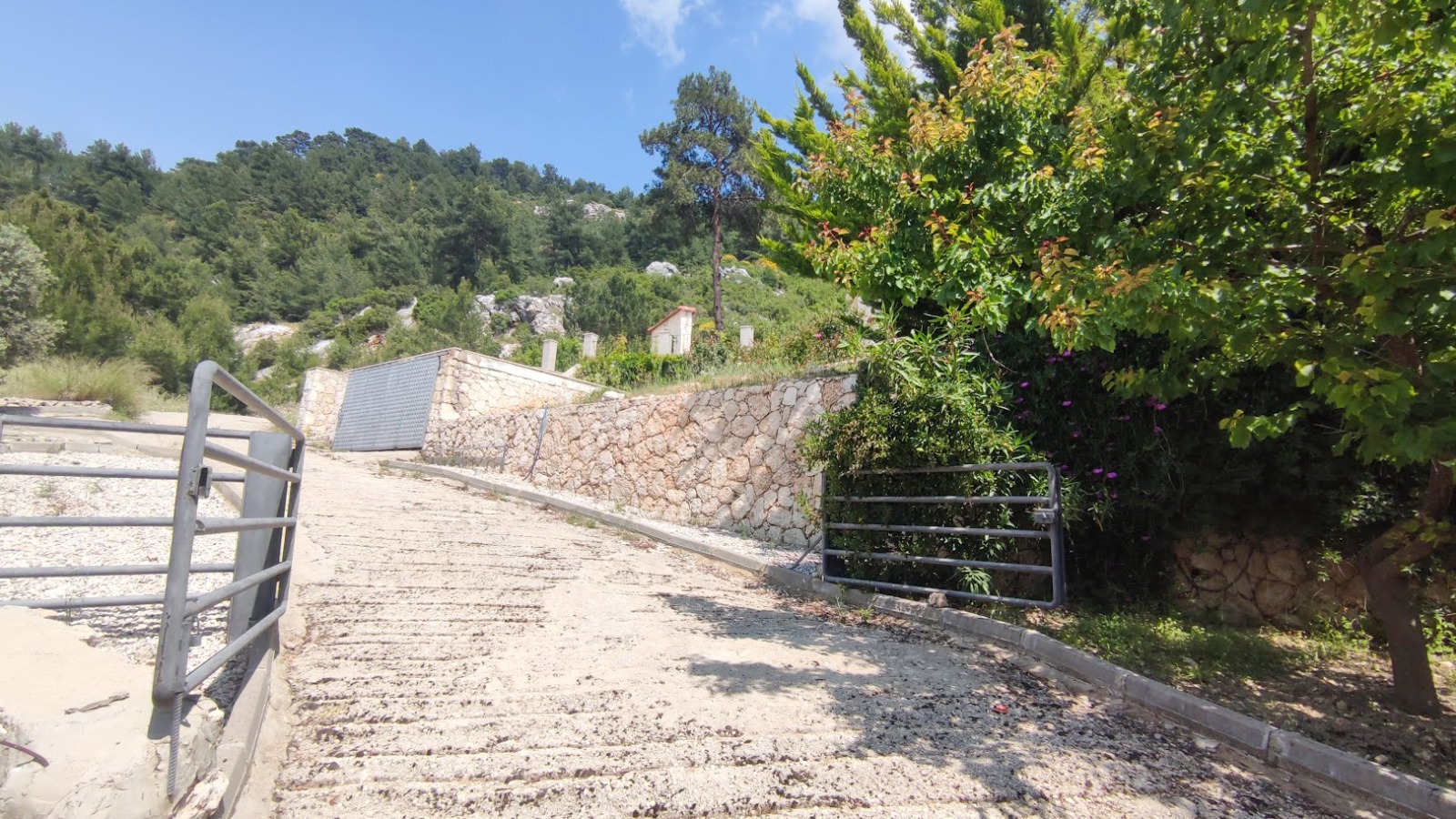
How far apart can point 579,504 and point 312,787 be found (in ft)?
30.0

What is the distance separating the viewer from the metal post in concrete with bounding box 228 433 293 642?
294 cm

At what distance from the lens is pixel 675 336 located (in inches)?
874

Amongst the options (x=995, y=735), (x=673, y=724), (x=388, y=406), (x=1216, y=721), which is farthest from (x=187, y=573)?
(x=388, y=406)

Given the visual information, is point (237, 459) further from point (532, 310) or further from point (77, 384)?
point (532, 310)

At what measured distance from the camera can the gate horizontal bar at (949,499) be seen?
193 inches

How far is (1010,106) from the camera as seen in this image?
644cm

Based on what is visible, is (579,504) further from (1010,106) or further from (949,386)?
(1010,106)

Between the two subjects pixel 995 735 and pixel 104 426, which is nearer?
pixel 995 735

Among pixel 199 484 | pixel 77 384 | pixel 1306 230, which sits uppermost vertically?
pixel 1306 230

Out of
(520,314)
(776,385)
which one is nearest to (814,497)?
(776,385)

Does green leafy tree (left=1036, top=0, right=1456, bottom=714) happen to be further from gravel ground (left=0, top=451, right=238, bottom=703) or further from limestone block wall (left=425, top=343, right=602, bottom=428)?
limestone block wall (left=425, top=343, right=602, bottom=428)

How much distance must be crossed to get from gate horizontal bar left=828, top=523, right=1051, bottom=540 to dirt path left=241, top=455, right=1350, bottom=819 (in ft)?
2.75

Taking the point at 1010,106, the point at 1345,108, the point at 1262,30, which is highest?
the point at 1010,106

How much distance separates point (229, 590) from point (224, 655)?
234 mm
